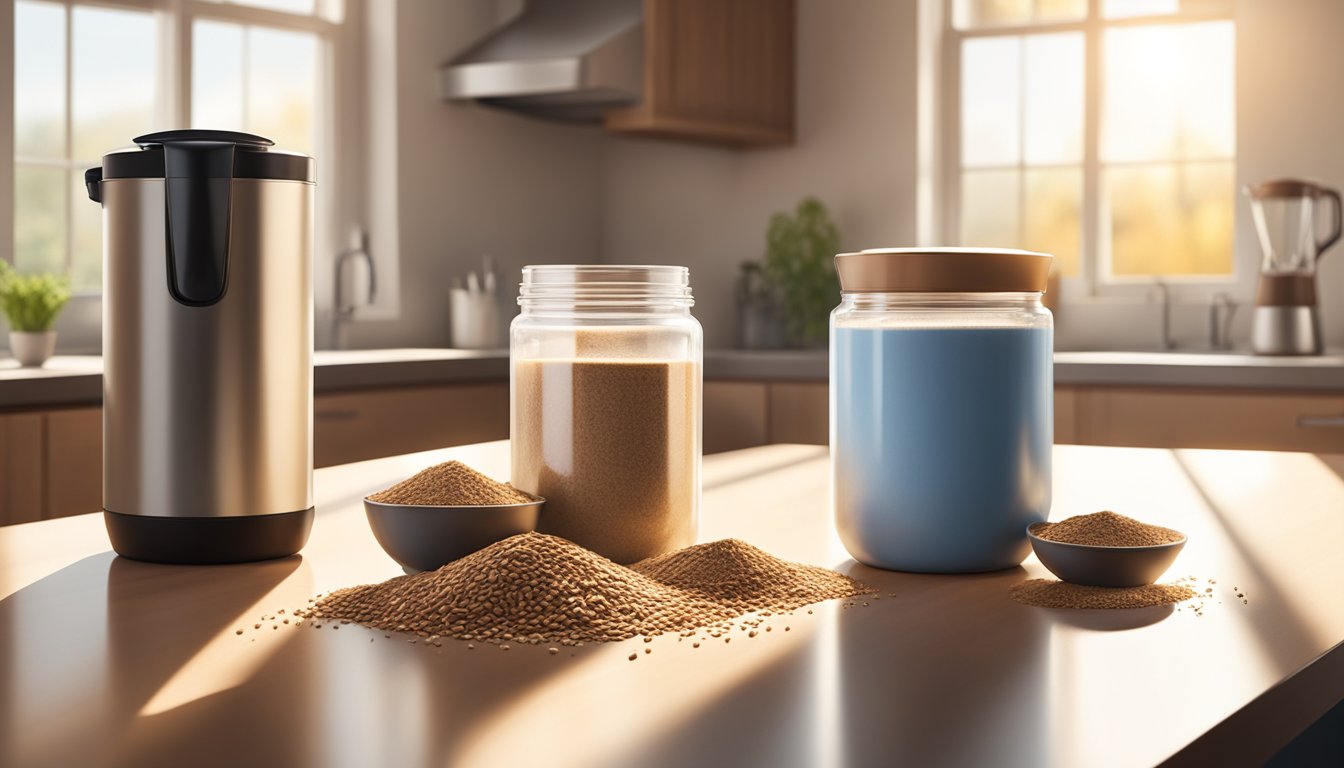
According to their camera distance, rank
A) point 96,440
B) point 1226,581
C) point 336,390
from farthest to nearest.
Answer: point 336,390 < point 96,440 < point 1226,581

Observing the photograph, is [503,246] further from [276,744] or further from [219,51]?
[276,744]

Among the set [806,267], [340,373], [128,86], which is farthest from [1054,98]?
[128,86]

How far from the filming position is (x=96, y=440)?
2.54 metres

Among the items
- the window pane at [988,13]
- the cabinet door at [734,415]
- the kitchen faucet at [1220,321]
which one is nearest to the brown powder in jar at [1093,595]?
the cabinet door at [734,415]

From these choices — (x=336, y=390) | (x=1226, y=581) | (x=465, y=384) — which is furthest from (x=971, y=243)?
(x=1226, y=581)

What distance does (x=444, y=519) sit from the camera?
796 millimetres

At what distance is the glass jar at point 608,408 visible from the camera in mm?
847

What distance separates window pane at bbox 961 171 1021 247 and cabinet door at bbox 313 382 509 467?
5.22ft

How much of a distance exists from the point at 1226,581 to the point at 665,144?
3833mm

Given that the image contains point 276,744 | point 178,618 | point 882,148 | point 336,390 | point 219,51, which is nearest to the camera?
point 276,744

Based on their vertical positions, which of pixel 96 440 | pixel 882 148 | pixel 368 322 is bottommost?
pixel 96 440

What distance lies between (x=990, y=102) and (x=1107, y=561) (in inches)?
142

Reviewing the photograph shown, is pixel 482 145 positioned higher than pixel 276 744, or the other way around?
pixel 482 145

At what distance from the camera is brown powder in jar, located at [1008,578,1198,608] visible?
29.9 inches
